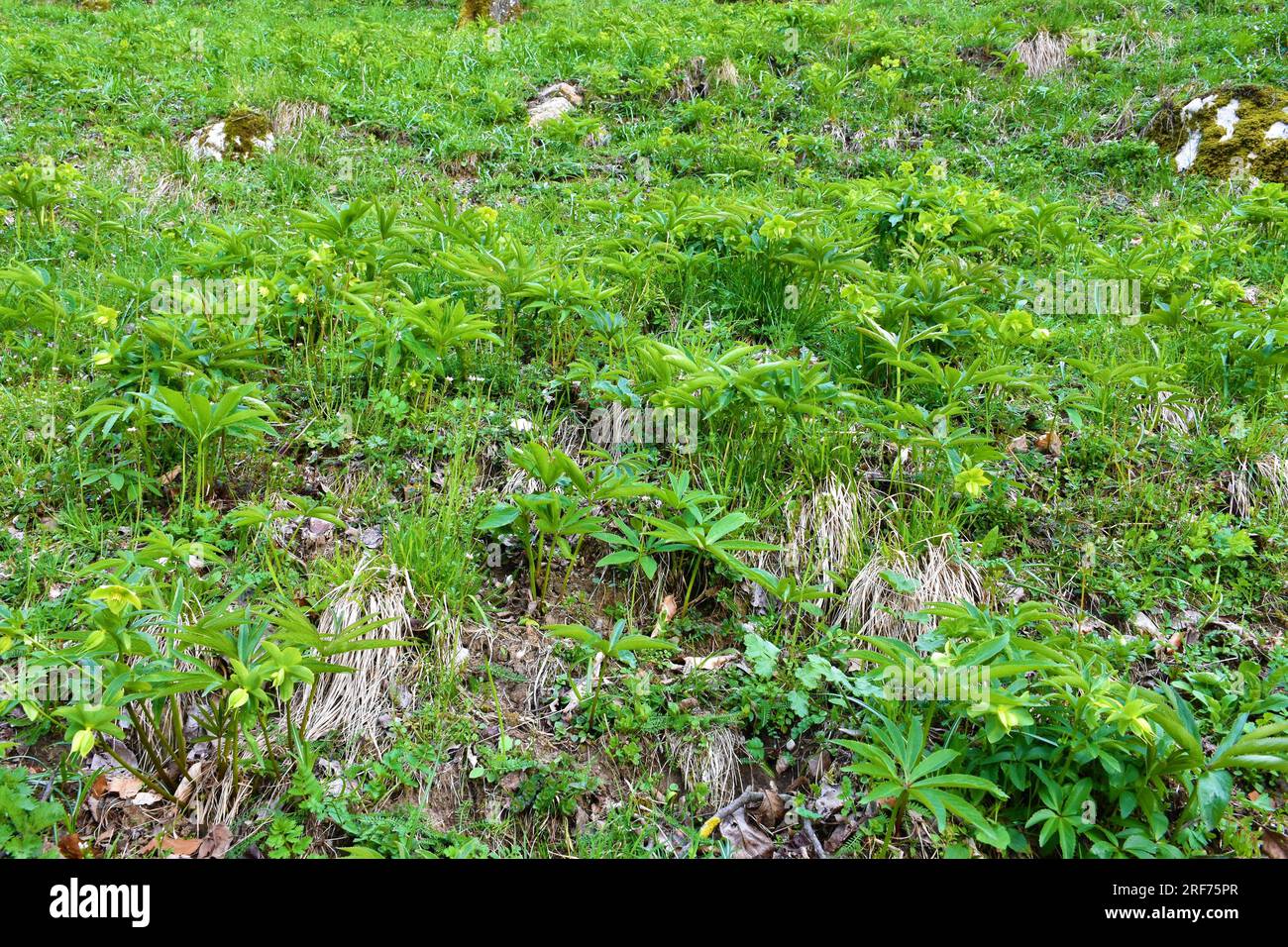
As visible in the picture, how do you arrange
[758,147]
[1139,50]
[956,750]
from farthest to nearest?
[1139,50] < [758,147] < [956,750]

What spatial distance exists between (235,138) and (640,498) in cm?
524

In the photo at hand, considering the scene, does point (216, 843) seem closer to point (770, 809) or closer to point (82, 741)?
point (82, 741)

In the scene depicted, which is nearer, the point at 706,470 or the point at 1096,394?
the point at 706,470

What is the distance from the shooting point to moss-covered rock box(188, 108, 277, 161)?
6.50 m

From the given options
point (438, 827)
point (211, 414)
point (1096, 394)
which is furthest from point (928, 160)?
point (438, 827)

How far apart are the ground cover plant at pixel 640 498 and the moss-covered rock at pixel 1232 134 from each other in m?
0.03

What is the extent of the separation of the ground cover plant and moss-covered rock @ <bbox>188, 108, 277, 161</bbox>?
45 millimetres

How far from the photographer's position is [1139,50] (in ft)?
26.6

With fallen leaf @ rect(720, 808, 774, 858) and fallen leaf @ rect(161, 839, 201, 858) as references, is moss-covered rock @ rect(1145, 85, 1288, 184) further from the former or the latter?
fallen leaf @ rect(161, 839, 201, 858)

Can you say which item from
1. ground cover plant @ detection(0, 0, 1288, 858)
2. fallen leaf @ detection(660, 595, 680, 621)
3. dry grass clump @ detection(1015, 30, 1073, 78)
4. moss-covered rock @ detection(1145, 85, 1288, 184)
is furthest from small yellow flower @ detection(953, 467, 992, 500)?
dry grass clump @ detection(1015, 30, 1073, 78)

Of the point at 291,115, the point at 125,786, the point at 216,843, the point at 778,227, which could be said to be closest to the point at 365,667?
the point at 216,843

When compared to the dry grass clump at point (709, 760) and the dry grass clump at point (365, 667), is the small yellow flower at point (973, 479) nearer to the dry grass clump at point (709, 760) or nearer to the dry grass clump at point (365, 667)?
the dry grass clump at point (709, 760)
